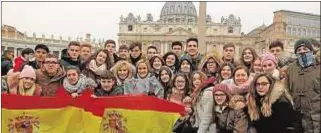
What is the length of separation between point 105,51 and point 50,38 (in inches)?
2407

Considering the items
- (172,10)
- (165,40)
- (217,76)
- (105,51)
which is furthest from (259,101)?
(172,10)

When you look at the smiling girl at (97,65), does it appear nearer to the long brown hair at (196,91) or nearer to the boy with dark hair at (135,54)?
the boy with dark hair at (135,54)

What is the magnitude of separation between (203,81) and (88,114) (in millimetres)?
1330

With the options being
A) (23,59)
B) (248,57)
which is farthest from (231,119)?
(23,59)

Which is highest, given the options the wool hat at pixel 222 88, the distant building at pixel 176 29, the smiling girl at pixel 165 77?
the distant building at pixel 176 29

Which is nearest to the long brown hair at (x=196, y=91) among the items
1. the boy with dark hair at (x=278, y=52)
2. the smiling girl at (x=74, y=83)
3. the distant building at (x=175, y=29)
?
the boy with dark hair at (x=278, y=52)

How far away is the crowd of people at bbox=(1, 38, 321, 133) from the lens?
5133mm

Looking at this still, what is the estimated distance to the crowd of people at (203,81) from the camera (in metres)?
5.13

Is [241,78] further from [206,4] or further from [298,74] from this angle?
[206,4]

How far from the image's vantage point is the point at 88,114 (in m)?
6.39

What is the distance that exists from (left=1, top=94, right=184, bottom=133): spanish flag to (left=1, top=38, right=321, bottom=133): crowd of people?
12 cm

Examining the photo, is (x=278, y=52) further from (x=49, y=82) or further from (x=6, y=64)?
(x=6, y=64)

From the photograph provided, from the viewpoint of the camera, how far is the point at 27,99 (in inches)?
249

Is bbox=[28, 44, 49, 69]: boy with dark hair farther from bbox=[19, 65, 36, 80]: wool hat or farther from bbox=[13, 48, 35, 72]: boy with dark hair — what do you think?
bbox=[19, 65, 36, 80]: wool hat
